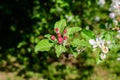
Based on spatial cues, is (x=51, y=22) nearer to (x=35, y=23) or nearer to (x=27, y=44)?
(x=35, y=23)

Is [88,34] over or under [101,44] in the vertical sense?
over

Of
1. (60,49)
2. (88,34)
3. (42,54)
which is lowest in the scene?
(60,49)

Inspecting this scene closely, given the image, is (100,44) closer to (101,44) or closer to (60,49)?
(101,44)

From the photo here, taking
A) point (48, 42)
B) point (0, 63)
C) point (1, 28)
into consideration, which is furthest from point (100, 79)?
point (48, 42)

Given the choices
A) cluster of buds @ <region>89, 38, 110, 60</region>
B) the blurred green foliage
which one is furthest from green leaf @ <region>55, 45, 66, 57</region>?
the blurred green foliage

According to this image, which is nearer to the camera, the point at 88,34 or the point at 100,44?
the point at 100,44

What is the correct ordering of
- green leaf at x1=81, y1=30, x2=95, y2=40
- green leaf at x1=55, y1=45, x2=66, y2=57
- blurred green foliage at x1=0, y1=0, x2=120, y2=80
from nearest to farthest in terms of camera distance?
→ green leaf at x1=55, y1=45, x2=66, y2=57 < green leaf at x1=81, y1=30, x2=95, y2=40 < blurred green foliage at x1=0, y1=0, x2=120, y2=80

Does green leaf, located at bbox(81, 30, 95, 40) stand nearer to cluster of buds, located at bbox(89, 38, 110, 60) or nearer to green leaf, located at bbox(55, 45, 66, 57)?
cluster of buds, located at bbox(89, 38, 110, 60)

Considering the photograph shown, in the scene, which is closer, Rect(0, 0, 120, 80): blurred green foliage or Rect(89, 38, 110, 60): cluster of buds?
Rect(89, 38, 110, 60): cluster of buds

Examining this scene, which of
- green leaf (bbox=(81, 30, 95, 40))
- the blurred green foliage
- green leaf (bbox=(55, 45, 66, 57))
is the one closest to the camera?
green leaf (bbox=(55, 45, 66, 57))

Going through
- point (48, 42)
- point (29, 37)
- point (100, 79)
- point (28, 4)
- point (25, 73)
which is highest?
point (28, 4)

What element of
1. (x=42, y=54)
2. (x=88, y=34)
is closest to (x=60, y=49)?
(x=88, y=34)
